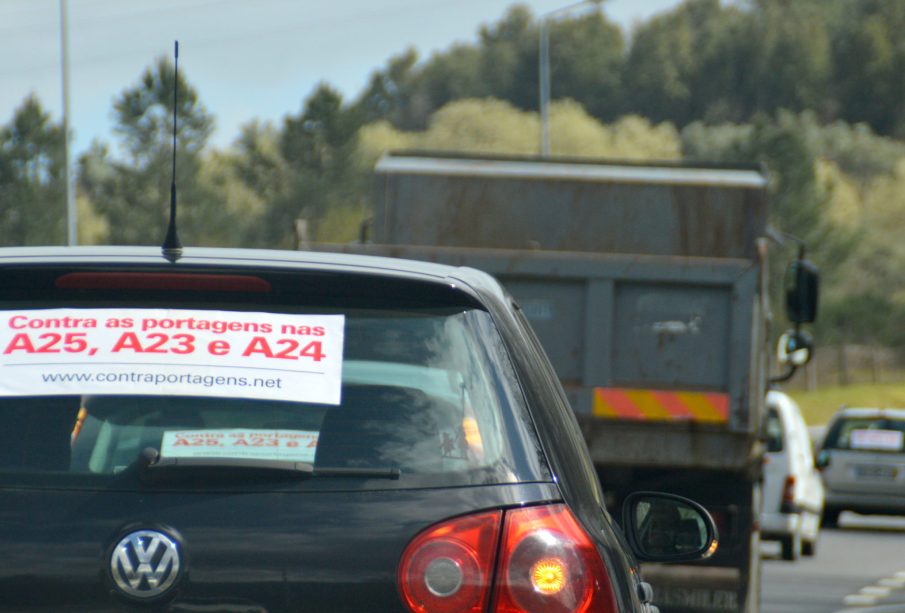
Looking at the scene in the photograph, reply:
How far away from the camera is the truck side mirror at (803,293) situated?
12.1m

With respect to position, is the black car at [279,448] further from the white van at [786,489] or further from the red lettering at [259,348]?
the white van at [786,489]

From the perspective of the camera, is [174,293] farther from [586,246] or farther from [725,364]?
[586,246]

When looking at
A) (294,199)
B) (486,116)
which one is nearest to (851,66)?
(486,116)

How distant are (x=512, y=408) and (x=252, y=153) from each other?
10626cm

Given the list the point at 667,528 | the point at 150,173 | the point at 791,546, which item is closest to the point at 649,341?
the point at 667,528

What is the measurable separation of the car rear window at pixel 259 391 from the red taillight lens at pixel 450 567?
0.10 meters

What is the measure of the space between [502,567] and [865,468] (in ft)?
64.8

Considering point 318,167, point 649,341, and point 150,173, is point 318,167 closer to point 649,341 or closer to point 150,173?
point 150,173

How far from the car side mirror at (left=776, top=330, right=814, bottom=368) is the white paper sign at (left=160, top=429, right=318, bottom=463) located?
9.25m

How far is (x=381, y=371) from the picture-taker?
3148mm

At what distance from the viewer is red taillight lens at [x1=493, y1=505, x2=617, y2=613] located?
298 centimetres

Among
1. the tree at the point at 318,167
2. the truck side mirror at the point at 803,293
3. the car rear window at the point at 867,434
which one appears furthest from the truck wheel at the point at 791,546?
the tree at the point at 318,167

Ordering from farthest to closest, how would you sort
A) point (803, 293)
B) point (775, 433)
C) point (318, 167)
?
point (318, 167) < point (775, 433) < point (803, 293)

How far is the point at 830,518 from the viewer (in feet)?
75.9
